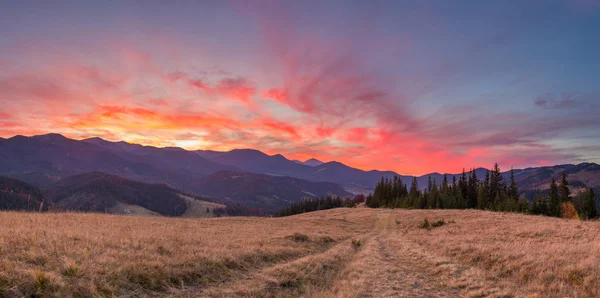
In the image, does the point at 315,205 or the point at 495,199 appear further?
the point at 315,205

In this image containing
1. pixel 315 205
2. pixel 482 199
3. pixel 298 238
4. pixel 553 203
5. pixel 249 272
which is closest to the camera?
pixel 249 272

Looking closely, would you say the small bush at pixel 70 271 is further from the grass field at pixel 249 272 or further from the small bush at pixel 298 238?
the small bush at pixel 298 238

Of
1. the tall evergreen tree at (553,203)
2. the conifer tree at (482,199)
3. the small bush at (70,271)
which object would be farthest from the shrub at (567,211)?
the small bush at (70,271)

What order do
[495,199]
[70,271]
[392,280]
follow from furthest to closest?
[495,199], [392,280], [70,271]

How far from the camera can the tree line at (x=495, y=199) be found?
64.6m

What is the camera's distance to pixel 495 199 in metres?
71.2

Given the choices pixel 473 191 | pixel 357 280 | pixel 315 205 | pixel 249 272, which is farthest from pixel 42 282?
pixel 315 205

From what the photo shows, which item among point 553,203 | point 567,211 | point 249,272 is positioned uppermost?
Answer: point 553,203

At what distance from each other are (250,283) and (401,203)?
3640 inches

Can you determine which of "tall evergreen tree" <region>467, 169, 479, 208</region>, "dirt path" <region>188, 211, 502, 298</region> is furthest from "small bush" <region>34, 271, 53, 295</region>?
"tall evergreen tree" <region>467, 169, 479, 208</region>

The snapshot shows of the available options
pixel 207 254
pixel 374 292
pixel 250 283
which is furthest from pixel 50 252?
pixel 374 292

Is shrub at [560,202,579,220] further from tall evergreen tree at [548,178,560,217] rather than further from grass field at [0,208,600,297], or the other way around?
grass field at [0,208,600,297]

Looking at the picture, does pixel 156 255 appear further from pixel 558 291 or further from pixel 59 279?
pixel 558 291

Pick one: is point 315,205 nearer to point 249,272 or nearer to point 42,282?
point 249,272
